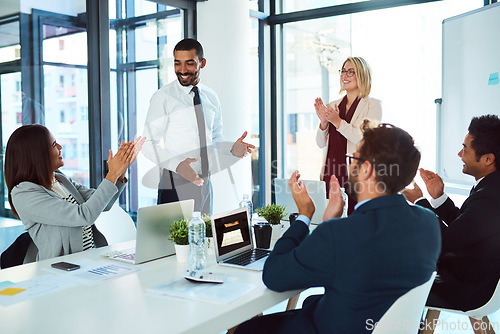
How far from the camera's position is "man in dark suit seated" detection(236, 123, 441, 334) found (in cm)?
147

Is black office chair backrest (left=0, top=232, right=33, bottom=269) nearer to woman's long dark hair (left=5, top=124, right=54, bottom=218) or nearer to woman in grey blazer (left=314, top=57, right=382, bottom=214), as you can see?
woman's long dark hair (left=5, top=124, right=54, bottom=218)

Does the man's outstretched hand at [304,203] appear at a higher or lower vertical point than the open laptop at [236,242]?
higher

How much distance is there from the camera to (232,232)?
2205 millimetres

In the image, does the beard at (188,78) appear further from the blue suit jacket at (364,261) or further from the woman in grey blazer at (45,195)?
the blue suit jacket at (364,261)

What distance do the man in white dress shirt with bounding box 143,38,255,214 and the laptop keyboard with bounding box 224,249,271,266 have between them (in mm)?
1292

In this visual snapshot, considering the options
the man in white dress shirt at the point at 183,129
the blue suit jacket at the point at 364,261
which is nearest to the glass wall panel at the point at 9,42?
the man in white dress shirt at the point at 183,129

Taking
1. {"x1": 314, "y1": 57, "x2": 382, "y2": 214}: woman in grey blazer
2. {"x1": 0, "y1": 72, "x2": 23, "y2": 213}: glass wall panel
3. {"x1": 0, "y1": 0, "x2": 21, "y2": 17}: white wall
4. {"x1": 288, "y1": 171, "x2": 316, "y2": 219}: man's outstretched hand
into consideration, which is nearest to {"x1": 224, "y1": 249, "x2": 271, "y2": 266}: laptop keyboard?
{"x1": 288, "y1": 171, "x2": 316, "y2": 219}: man's outstretched hand

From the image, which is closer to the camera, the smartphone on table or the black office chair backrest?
the smartphone on table

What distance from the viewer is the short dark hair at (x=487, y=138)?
2455mm

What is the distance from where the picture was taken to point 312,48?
570cm

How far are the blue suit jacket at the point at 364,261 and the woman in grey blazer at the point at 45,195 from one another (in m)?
1.13

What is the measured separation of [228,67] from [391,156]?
3506 mm

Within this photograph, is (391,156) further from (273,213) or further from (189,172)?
(189,172)

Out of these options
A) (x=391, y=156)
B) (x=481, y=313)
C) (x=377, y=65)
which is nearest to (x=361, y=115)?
(x=377, y=65)
